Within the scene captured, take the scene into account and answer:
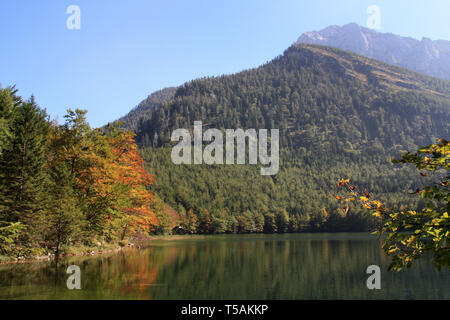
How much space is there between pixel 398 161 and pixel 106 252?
43892mm

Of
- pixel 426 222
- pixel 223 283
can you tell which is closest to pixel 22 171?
pixel 223 283


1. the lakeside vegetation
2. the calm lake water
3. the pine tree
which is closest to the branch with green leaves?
the calm lake water

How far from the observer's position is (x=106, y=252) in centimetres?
4491

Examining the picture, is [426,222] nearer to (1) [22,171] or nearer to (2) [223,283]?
(2) [223,283]

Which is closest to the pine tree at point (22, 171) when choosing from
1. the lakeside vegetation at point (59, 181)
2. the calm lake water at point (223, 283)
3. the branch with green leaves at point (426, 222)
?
the lakeside vegetation at point (59, 181)

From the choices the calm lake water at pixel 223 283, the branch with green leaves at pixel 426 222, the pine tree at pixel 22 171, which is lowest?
the calm lake water at pixel 223 283

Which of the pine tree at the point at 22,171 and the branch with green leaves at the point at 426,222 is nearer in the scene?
the branch with green leaves at the point at 426,222

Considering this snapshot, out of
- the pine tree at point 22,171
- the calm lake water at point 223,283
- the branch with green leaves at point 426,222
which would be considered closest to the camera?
the branch with green leaves at point 426,222

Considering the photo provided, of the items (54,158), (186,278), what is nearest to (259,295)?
(186,278)

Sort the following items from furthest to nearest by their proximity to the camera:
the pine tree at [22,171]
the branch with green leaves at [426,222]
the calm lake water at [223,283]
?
the pine tree at [22,171]
the calm lake water at [223,283]
the branch with green leaves at [426,222]

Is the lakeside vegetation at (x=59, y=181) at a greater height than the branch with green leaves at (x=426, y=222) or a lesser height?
greater

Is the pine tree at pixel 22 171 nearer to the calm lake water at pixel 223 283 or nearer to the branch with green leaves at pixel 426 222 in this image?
the calm lake water at pixel 223 283

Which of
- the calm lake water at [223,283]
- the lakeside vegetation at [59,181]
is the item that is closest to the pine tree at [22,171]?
the lakeside vegetation at [59,181]
